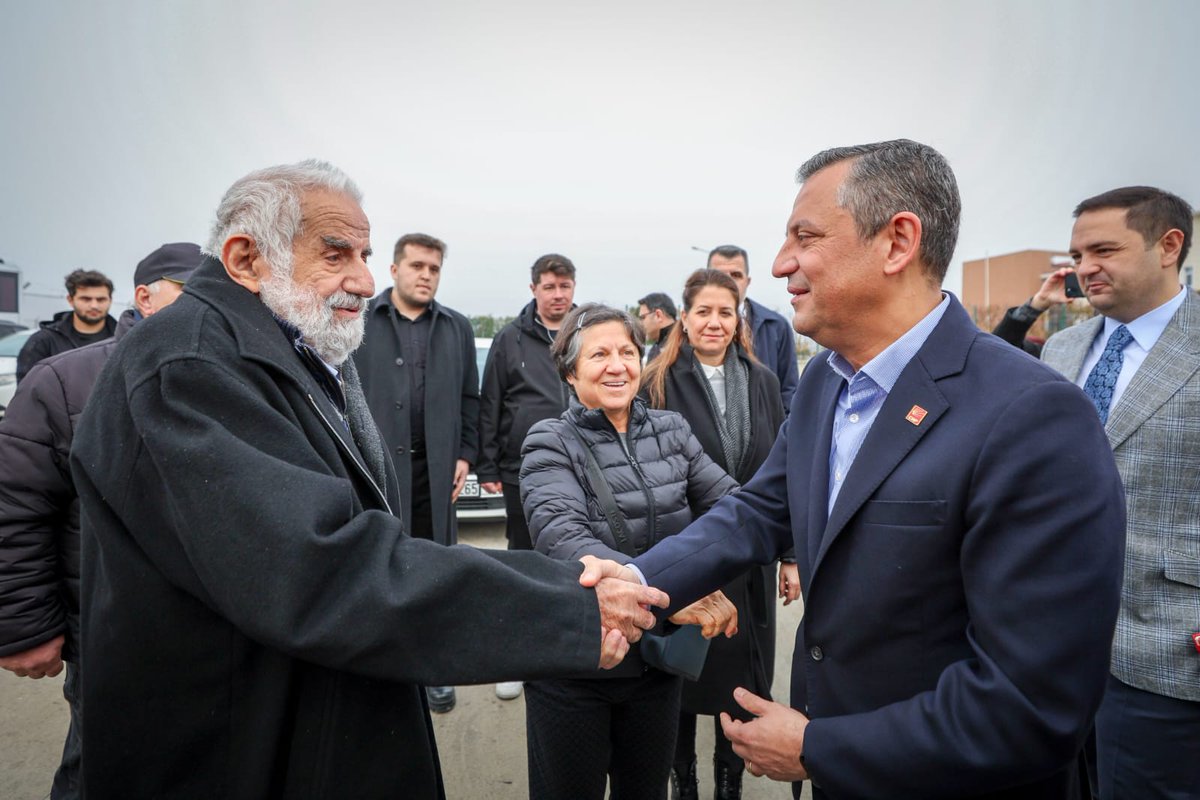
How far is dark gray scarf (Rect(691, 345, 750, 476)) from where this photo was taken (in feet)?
10.7

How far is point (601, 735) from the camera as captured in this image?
2279 mm

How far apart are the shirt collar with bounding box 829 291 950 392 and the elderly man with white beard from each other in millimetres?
840

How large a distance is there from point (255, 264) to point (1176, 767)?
3246mm

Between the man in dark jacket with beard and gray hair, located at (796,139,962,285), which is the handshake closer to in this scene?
gray hair, located at (796,139,962,285)

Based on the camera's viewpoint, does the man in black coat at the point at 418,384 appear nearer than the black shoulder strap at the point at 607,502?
No

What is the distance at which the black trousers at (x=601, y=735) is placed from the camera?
2.24m

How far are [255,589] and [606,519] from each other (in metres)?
1.31

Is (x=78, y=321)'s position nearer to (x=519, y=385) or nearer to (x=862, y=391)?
(x=519, y=385)

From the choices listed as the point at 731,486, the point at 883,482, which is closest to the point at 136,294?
the point at 731,486

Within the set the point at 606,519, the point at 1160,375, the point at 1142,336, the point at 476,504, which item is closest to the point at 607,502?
the point at 606,519

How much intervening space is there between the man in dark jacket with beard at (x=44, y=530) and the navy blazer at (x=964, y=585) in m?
2.43

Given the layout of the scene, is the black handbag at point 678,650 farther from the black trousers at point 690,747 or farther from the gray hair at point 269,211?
the gray hair at point 269,211

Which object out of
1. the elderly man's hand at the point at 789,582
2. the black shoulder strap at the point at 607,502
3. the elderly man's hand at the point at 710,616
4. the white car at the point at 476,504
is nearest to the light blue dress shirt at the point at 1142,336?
the elderly man's hand at the point at 789,582

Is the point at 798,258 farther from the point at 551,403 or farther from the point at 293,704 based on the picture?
the point at 551,403
